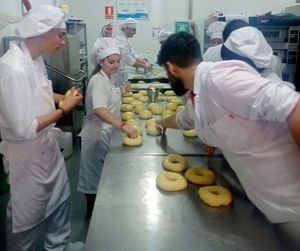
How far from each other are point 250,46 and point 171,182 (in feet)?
2.72

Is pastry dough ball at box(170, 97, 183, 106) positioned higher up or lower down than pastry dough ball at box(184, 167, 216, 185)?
higher up

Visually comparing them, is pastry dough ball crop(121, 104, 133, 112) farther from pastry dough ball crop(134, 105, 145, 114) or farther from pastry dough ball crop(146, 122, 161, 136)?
pastry dough ball crop(146, 122, 161, 136)

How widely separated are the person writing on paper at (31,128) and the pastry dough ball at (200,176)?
27.7 inches

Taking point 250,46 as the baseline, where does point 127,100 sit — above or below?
below

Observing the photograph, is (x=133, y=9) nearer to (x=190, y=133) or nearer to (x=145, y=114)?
(x=145, y=114)

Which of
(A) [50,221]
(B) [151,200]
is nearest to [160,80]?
(A) [50,221]

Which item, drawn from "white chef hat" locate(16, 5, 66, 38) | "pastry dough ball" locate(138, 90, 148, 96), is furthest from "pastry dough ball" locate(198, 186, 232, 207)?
"pastry dough ball" locate(138, 90, 148, 96)

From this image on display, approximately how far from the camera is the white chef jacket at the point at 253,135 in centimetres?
93

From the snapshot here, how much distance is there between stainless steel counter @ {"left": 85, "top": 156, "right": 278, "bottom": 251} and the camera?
38.8 inches

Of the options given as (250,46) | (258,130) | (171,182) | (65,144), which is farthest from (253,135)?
(65,144)

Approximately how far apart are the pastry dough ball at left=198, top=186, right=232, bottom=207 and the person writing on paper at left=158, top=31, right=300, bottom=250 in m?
0.11

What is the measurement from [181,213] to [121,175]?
16.1 inches

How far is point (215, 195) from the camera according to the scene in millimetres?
1230

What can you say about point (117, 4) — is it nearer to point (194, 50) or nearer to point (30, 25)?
point (30, 25)
